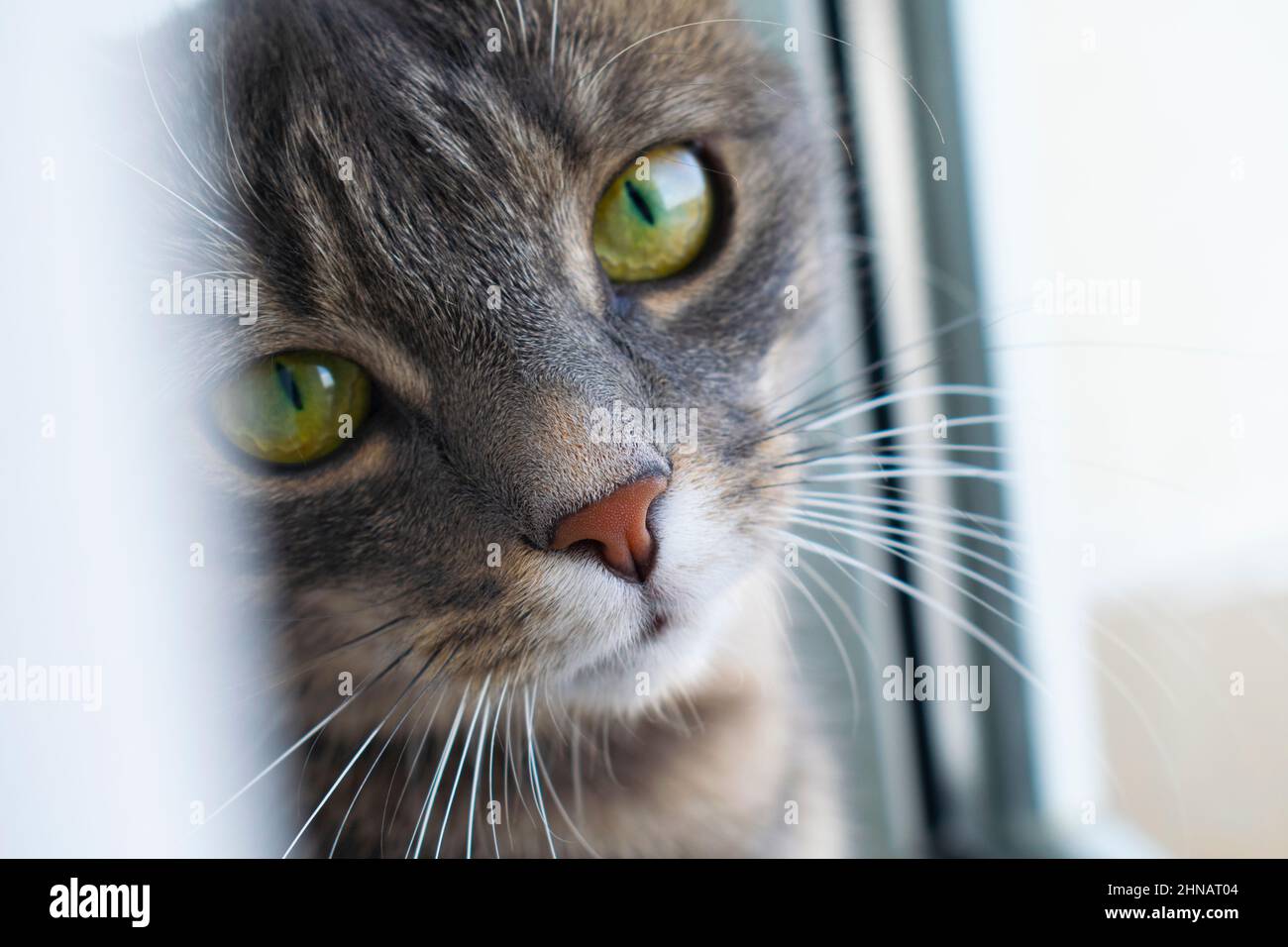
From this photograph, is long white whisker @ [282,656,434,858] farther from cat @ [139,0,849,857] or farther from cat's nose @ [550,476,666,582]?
cat's nose @ [550,476,666,582]

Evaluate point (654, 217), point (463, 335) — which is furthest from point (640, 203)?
point (463, 335)

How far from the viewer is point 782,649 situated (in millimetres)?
875

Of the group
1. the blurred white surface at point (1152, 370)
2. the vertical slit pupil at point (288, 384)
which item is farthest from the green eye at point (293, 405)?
the blurred white surface at point (1152, 370)

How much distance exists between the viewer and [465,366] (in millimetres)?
559

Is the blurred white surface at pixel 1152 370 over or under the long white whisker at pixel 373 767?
over

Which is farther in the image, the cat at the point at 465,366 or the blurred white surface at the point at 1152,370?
the blurred white surface at the point at 1152,370

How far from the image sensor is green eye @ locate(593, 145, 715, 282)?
0.62 metres

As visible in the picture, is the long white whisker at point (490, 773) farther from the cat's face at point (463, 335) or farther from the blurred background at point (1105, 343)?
the blurred background at point (1105, 343)

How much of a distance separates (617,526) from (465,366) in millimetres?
127

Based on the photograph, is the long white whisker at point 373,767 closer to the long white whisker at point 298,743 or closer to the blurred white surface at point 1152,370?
the long white whisker at point 298,743

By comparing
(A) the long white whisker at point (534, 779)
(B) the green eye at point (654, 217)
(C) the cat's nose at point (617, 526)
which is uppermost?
(B) the green eye at point (654, 217)

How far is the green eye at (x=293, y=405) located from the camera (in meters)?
0.56
